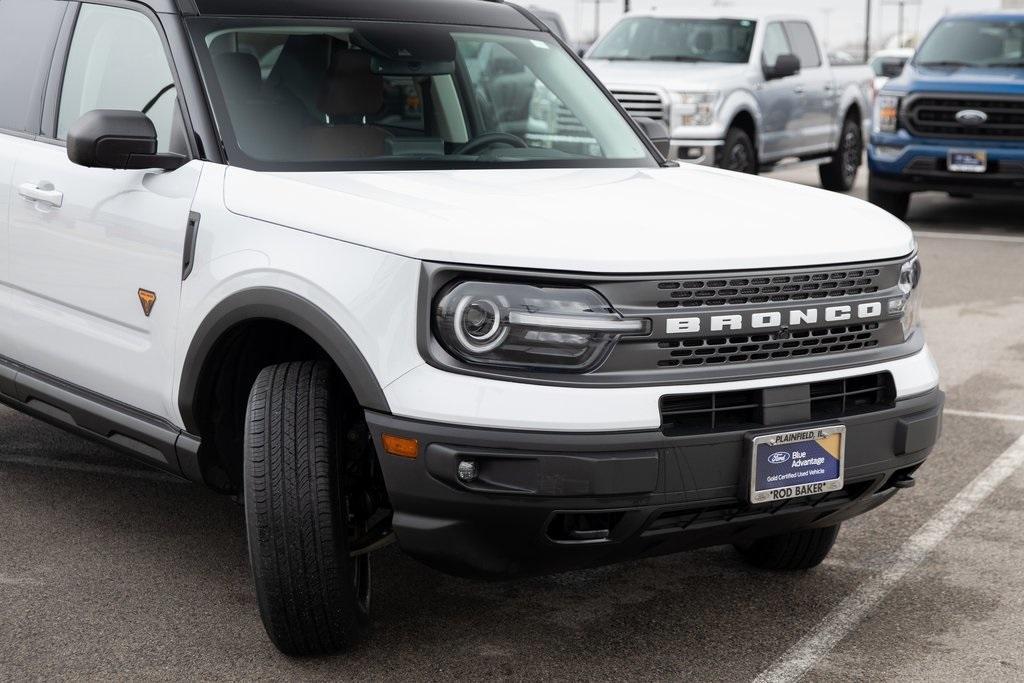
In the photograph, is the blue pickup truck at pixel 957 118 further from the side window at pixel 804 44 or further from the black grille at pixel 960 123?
the side window at pixel 804 44

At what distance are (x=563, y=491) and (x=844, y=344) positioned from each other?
0.91 m

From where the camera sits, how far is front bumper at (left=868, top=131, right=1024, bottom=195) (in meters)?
12.4

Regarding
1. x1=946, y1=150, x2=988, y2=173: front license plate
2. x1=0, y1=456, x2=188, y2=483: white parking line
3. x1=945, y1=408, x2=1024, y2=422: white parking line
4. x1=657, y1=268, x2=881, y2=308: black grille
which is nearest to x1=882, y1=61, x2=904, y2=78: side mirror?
x1=946, y1=150, x2=988, y2=173: front license plate

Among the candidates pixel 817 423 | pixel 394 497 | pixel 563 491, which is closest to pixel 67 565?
pixel 394 497

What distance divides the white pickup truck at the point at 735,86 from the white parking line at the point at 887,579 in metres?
7.40

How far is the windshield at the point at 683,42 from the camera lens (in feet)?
46.8

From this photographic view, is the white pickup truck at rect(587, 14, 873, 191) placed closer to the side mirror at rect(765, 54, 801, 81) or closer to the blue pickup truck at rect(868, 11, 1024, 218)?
the side mirror at rect(765, 54, 801, 81)

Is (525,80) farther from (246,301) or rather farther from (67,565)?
(67,565)

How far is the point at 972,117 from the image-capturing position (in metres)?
12.5

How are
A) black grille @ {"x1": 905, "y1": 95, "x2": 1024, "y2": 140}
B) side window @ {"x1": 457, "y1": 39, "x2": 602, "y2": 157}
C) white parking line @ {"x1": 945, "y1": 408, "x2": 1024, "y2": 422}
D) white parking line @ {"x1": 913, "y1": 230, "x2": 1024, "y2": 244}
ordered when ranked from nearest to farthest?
side window @ {"x1": 457, "y1": 39, "x2": 602, "y2": 157} → white parking line @ {"x1": 945, "y1": 408, "x2": 1024, "y2": 422} → black grille @ {"x1": 905, "y1": 95, "x2": 1024, "y2": 140} → white parking line @ {"x1": 913, "y1": 230, "x2": 1024, "y2": 244}

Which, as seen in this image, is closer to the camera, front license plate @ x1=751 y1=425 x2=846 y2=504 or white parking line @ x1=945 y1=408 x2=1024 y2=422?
front license plate @ x1=751 y1=425 x2=846 y2=504

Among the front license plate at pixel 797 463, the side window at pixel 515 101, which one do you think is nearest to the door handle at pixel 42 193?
the side window at pixel 515 101

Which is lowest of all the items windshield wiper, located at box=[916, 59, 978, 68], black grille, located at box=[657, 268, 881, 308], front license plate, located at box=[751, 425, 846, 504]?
windshield wiper, located at box=[916, 59, 978, 68]

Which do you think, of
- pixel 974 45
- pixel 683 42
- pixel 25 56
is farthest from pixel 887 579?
pixel 683 42
